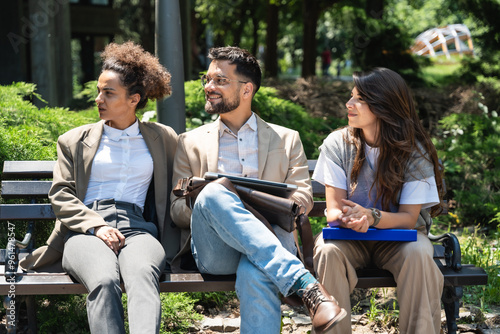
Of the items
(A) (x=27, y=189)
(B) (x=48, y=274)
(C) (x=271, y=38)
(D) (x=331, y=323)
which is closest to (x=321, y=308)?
(D) (x=331, y=323)

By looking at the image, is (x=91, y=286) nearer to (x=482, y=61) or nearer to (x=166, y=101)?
(x=166, y=101)

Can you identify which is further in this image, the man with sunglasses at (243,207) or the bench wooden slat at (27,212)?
the bench wooden slat at (27,212)

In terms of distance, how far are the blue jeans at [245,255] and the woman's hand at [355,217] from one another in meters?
0.41

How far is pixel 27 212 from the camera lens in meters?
4.05

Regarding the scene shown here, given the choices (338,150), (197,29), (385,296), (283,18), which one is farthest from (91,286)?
(197,29)

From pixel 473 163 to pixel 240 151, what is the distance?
13.4 feet

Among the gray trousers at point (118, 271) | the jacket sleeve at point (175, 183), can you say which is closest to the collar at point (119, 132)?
the jacket sleeve at point (175, 183)

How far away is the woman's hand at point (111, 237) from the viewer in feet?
11.6

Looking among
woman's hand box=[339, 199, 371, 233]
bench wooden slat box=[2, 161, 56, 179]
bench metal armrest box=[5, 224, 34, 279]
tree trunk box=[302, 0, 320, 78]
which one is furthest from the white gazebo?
bench metal armrest box=[5, 224, 34, 279]

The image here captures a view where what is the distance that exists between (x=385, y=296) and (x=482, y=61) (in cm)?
691

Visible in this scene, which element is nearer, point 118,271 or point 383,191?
point 118,271

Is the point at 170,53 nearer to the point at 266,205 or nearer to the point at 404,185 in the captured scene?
the point at 266,205

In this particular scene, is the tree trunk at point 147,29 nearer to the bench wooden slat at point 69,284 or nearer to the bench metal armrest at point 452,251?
the bench wooden slat at point 69,284

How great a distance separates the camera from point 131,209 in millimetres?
3871
